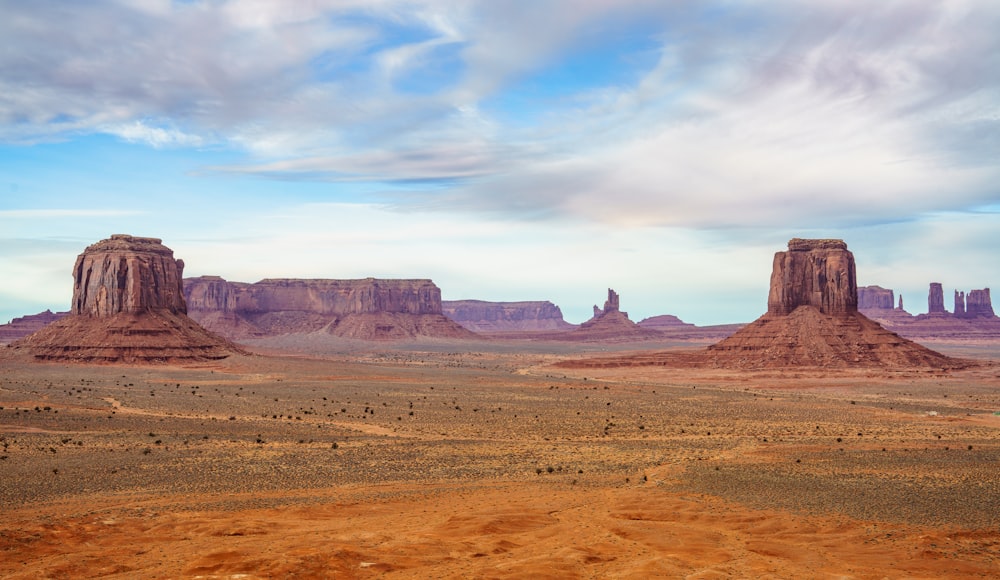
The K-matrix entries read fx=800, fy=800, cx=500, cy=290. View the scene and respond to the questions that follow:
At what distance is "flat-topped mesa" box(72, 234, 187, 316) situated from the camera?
10038 cm

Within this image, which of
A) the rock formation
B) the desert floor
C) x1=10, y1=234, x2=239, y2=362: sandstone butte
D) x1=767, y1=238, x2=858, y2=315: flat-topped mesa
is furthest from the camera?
the rock formation

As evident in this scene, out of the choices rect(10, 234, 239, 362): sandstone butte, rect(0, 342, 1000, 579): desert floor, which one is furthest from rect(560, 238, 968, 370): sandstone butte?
rect(10, 234, 239, 362): sandstone butte

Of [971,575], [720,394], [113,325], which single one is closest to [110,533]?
[971,575]

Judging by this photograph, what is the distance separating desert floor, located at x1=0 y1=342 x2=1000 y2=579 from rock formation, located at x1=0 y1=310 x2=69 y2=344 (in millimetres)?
136611

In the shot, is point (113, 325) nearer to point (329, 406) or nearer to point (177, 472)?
point (329, 406)

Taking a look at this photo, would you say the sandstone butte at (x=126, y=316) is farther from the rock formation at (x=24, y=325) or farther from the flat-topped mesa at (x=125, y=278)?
the rock formation at (x=24, y=325)

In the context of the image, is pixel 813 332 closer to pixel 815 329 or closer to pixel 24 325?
pixel 815 329

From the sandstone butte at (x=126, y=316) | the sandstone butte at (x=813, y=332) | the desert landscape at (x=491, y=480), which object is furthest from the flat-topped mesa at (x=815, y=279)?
the sandstone butte at (x=126, y=316)

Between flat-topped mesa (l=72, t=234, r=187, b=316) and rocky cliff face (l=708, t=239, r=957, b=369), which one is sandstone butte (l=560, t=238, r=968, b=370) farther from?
flat-topped mesa (l=72, t=234, r=187, b=316)

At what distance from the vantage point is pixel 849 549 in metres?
19.8

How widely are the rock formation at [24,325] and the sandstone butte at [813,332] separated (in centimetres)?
13302

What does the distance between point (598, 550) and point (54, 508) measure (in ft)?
51.5

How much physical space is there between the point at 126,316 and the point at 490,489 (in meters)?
86.4

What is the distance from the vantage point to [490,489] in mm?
26594
